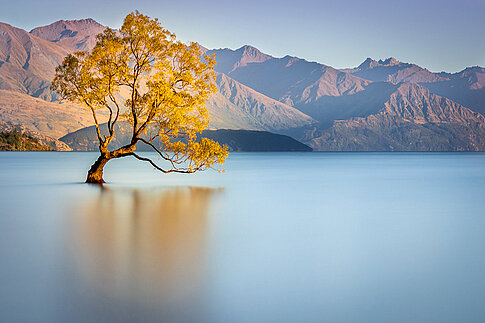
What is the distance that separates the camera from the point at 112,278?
449 inches

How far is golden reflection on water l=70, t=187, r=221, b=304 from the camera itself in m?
10.7

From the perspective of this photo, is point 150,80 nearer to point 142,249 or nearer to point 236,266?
point 142,249

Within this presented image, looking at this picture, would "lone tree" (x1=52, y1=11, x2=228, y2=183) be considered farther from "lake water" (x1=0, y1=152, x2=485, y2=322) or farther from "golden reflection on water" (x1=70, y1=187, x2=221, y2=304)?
"lake water" (x1=0, y1=152, x2=485, y2=322)

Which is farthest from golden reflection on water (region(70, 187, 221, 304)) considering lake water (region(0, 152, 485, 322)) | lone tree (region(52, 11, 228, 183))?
lone tree (region(52, 11, 228, 183))

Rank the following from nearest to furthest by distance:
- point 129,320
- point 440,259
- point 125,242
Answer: point 129,320
point 440,259
point 125,242

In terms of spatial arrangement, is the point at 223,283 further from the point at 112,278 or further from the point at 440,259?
the point at 440,259

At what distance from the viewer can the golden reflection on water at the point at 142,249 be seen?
421 inches

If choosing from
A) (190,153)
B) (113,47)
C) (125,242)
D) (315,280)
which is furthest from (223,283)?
(113,47)

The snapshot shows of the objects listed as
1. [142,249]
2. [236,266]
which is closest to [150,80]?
[142,249]

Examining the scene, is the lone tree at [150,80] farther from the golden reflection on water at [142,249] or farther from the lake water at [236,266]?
the lake water at [236,266]

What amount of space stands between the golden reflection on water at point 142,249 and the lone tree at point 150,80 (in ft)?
36.9

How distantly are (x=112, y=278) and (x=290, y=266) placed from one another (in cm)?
507

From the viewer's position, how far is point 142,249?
14.9m

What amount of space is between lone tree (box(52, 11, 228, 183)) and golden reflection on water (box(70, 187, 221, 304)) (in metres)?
11.3
